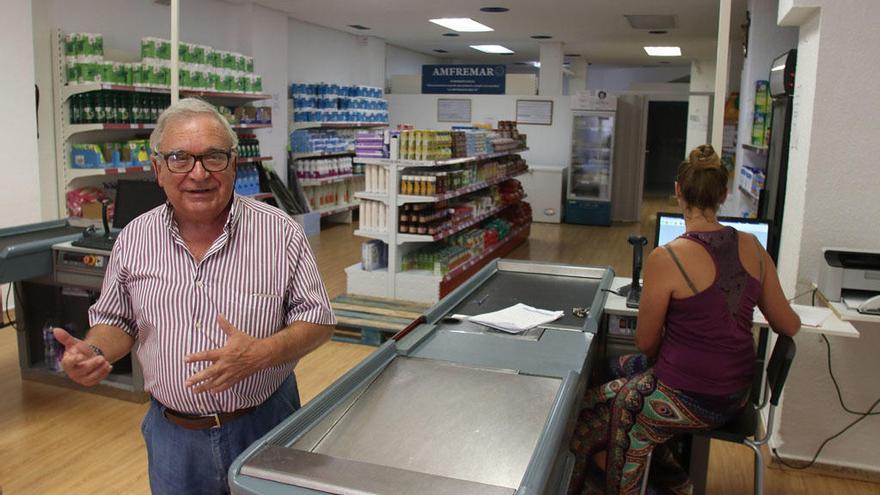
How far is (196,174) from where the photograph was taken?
1905 millimetres

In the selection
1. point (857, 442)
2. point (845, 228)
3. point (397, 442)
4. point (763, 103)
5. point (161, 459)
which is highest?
point (763, 103)

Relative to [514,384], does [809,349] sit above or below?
below

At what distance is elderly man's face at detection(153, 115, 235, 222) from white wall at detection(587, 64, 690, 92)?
19357mm

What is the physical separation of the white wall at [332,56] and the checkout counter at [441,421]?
30.3ft

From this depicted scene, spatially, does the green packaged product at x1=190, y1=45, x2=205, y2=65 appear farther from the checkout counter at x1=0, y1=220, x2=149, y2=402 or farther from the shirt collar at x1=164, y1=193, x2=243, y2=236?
the shirt collar at x1=164, y1=193, x2=243, y2=236

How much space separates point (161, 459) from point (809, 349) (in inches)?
126

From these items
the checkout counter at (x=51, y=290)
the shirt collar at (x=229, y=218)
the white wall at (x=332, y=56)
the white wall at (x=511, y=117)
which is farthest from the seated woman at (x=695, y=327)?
the white wall at (x=511, y=117)

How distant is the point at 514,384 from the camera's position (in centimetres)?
230

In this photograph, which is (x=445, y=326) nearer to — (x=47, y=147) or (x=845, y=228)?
(x=845, y=228)

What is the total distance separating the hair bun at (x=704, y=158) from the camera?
2.75 meters

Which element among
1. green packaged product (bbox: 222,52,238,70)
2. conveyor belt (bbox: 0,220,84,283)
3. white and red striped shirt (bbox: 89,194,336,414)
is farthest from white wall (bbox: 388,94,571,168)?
white and red striped shirt (bbox: 89,194,336,414)

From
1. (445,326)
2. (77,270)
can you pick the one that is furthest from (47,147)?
(445,326)

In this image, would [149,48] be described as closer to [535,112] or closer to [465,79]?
[465,79]

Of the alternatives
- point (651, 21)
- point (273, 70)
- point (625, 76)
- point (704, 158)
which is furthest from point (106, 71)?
point (625, 76)
